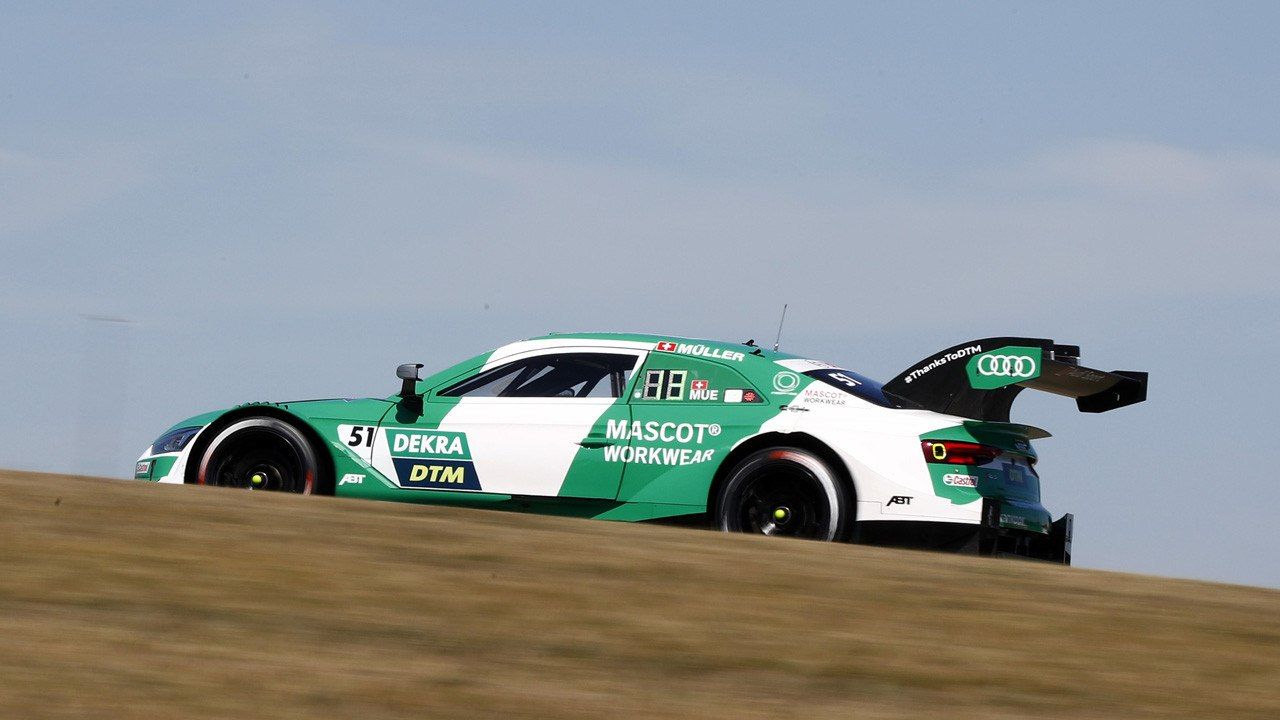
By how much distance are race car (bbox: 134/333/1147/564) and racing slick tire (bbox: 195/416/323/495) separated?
0.01 meters

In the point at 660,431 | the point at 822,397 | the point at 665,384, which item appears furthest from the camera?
the point at 665,384

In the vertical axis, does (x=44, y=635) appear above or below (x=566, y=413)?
below

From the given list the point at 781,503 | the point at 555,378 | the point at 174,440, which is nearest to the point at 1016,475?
the point at 781,503

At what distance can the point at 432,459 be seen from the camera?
31.6ft

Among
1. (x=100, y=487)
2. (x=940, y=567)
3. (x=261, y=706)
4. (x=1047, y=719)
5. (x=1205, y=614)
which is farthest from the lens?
(x=100, y=487)

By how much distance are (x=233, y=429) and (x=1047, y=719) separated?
22.1 ft

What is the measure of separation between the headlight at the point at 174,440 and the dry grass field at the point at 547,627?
3345mm

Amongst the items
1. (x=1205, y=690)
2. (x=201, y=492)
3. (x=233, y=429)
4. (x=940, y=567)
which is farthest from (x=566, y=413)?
(x=1205, y=690)

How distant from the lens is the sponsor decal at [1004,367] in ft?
28.3

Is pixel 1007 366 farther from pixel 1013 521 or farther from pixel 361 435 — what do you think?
pixel 361 435

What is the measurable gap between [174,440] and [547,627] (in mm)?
5786

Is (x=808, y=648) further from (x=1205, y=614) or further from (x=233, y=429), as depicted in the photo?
(x=233, y=429)

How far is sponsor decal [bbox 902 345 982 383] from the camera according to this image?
8805mm

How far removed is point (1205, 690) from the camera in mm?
4719
